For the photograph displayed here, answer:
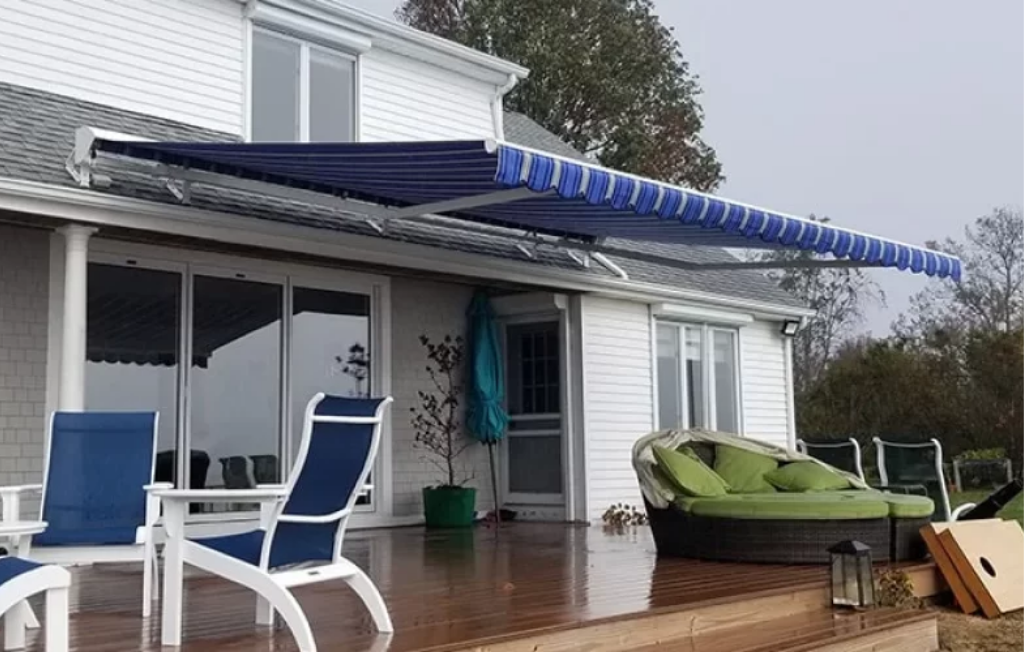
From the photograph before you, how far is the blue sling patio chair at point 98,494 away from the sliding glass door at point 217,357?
2.95 meters

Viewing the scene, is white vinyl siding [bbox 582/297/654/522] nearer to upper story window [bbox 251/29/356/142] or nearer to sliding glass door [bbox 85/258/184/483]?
upper story window [bbox 251/29/356/142]

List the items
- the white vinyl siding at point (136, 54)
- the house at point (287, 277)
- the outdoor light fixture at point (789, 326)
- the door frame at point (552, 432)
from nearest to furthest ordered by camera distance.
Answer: the house at point (287, 277) < the white vinyl siding at point (136, 54) < the door frame at point (552, 432) < the outdoor light fixture at point (789, 326)

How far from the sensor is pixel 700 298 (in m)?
13.1

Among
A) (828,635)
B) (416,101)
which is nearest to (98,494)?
(828,635)

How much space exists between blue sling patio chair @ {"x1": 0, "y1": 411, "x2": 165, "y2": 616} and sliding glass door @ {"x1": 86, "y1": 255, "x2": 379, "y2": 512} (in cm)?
295

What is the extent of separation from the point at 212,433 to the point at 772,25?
72.8 feet

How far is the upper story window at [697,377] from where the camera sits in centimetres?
1321

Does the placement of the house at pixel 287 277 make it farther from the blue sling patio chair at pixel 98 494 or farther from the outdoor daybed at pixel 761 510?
the outdoor daybed at pixel 761 510

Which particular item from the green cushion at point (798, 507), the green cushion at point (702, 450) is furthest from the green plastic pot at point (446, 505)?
the green cushion at point (798, 507)

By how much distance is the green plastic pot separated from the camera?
448 inches

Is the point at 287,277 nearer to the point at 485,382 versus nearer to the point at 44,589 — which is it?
the point at 485,382

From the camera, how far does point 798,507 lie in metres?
7.71

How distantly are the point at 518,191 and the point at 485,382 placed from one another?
4.62 m

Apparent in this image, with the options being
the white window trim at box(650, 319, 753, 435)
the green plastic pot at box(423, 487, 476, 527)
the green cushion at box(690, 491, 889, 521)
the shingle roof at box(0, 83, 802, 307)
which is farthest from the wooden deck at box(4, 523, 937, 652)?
the white window trim at box(650, 319, 753, 435)
